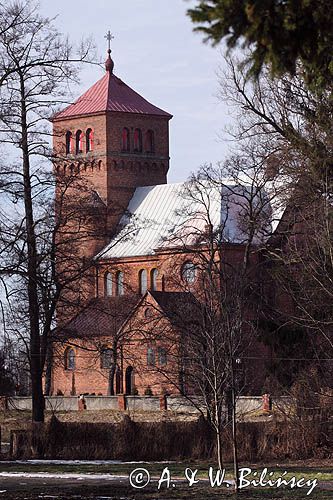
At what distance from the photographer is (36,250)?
3058 cm

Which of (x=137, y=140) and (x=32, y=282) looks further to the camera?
(x=137, y=140)

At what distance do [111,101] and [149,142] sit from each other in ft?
13.3

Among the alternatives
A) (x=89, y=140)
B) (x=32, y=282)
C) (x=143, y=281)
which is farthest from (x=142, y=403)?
(x=89, y=140)

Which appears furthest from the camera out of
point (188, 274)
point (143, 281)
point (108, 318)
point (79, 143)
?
point (79, 143)

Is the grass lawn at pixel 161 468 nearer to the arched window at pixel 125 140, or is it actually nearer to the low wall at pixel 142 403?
the low wall at pixel 142 403

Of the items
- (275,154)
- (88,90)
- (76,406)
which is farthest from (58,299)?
(88,90)

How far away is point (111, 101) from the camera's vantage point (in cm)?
7669

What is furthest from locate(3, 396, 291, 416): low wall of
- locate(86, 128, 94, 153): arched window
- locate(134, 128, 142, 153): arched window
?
locate(134, 128, 142, 153): arched window

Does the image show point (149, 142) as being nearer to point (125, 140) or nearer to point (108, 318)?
point (125, 140)

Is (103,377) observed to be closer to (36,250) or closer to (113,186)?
(113,186)

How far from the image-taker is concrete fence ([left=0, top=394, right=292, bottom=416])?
143 feet

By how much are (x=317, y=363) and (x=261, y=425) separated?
420cm

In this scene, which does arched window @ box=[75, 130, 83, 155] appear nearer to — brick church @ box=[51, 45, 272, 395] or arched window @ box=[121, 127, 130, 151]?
brick church @ box=[51, 45, 272, 395]

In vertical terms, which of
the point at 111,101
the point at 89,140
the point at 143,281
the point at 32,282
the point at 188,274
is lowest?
the point at 32,282
